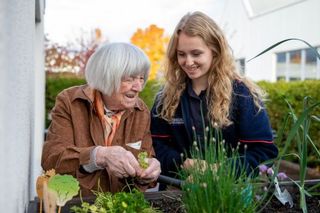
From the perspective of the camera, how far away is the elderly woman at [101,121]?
82.4 inches

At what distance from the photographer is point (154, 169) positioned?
2.10 meters

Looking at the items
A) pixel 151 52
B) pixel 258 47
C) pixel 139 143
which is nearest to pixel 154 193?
pixel 139 143

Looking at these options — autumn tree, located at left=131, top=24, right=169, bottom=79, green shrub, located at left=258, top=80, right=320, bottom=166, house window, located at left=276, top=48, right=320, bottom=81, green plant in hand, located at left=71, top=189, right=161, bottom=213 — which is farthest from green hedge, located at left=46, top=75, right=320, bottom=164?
autumn tree, located at left=131, top=24, right=169, bottom=79

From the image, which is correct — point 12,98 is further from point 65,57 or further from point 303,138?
point 65,57

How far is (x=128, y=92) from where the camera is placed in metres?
2.18

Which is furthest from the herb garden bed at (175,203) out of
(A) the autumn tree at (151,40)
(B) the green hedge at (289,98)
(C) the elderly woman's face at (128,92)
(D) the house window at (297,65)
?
(A) the autumn tree at (151,40)

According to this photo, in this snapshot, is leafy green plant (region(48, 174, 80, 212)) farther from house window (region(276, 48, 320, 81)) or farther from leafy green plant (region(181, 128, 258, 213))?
house window (region(276, 48, 320, 81))

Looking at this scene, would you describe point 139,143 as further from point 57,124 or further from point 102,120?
point 57,124

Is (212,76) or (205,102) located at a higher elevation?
(212,76)

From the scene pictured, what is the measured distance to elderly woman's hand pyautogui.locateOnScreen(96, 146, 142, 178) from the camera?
1936 millimetres

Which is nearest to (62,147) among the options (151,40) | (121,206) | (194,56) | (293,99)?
(121,206)

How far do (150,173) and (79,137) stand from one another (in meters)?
0.37

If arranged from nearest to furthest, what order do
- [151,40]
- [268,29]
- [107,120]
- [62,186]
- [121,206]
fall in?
[62,186] → [121,206] → [107,120] → [268,29] → [151,40]

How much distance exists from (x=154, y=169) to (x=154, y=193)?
11 cm
